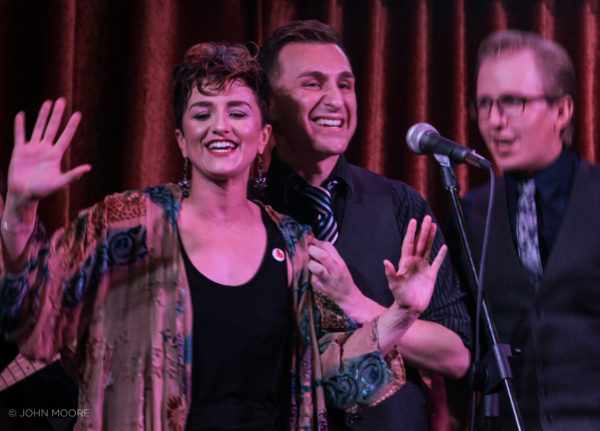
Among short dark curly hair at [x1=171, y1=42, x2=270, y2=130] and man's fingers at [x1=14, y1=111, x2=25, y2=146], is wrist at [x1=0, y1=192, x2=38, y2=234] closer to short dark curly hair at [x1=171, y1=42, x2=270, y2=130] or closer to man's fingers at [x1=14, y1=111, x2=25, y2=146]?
man's fingers at [x1=14, y1=111, x2=25, y2=146]

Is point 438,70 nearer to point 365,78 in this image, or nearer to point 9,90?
point 365,78

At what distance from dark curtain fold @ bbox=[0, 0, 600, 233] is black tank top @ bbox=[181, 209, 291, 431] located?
95 cm

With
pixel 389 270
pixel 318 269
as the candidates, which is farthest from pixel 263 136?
pixel 389 270

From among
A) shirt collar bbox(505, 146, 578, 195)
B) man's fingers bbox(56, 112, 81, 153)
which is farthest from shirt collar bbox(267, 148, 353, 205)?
man's fingers bbox(56, 112, 81, 153)

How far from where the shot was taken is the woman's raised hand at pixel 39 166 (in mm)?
1348

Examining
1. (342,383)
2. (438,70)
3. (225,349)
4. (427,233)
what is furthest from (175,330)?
(438,70)

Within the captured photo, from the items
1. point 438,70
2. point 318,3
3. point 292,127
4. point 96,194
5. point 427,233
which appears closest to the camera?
point 427,233

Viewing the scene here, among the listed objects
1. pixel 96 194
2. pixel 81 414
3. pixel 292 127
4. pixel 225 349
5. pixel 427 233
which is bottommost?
pixel 81 414

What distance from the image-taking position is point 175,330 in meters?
1.47

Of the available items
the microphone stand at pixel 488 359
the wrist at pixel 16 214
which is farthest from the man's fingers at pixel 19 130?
the microphone stand at pixel 488 359

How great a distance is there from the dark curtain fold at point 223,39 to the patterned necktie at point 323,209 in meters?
0.74

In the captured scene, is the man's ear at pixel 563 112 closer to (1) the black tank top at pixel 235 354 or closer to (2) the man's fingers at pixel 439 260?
→ (2) the man's fingers at pixel 439 260

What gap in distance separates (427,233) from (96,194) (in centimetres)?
124

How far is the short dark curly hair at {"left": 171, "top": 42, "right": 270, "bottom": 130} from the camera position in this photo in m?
1.62
